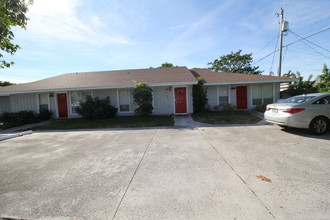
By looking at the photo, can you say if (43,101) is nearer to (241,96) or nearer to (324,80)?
(241,96)

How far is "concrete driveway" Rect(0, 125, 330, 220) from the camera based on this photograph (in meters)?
1.91

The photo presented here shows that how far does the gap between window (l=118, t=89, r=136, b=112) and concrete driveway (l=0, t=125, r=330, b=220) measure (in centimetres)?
706

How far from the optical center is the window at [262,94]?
11.5m

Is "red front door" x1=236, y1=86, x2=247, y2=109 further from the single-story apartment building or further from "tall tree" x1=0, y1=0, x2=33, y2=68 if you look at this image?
"tall tree" x1=0, y1=0, x2=33, y2=68

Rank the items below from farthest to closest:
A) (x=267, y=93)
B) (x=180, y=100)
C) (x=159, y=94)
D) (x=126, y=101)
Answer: (x=267, y=93) → (x=126, y=101) → (x=159, y=94) → (x=180, y=100)

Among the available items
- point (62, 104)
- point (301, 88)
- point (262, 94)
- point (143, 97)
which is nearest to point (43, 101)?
point (62, 104)

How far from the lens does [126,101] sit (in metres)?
11.4

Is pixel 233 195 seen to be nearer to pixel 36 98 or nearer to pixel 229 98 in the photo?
pixel 229 98

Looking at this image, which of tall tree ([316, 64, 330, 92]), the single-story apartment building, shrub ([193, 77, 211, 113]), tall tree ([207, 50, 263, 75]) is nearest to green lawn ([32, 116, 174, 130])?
the single-story apartment building

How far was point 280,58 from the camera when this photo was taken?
14.3m

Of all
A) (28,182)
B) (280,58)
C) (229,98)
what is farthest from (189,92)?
(280,58)

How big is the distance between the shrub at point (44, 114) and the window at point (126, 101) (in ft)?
18.2

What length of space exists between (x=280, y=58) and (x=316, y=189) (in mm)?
16247

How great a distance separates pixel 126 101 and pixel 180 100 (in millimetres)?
4161
